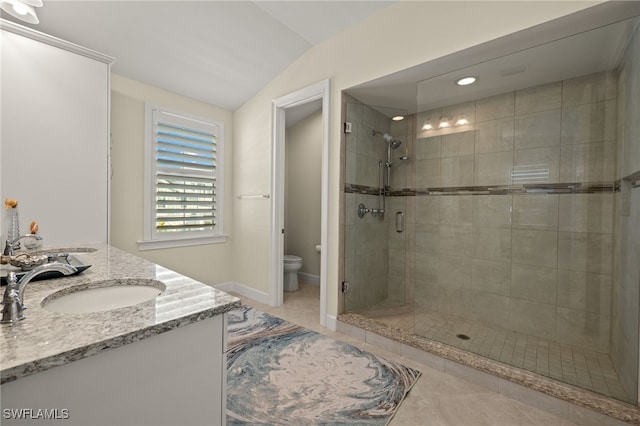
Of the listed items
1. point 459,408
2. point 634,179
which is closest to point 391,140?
point 634,179

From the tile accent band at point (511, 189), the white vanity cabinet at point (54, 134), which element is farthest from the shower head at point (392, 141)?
the white vanity cabinet at point (54, 134)

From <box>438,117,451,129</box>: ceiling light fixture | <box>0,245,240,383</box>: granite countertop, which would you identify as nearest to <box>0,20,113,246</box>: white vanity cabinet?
<box>0,245,240,383</box>: granite countertop

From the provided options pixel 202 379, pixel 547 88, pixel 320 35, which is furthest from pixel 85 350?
pixel 547 88

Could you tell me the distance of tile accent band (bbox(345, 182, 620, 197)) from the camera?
199 centimetres

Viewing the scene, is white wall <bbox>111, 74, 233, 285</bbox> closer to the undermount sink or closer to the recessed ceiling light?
the undermount sink

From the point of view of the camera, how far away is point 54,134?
1.96 m

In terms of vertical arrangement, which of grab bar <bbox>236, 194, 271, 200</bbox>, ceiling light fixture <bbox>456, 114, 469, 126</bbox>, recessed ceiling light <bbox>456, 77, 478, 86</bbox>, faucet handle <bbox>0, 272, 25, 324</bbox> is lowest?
faucet handle <bbox>0, 272, 25, 324</bbox>

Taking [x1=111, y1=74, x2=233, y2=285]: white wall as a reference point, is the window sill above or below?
below

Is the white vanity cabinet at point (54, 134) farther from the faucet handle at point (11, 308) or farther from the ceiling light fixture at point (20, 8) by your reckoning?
the faucet handle at point (11, 308)

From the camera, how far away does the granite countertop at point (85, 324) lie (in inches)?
22.5

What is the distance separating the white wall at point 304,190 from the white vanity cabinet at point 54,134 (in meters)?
Result: 2.47

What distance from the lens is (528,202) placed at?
234cm

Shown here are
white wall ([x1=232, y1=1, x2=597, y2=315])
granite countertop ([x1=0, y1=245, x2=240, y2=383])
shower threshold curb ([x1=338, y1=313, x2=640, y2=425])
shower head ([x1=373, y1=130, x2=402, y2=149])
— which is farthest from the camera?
shower head ([x1=373, y1=130, x2=402, y2=149])

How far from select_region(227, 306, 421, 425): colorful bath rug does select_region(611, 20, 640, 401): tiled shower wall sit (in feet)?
3.88
